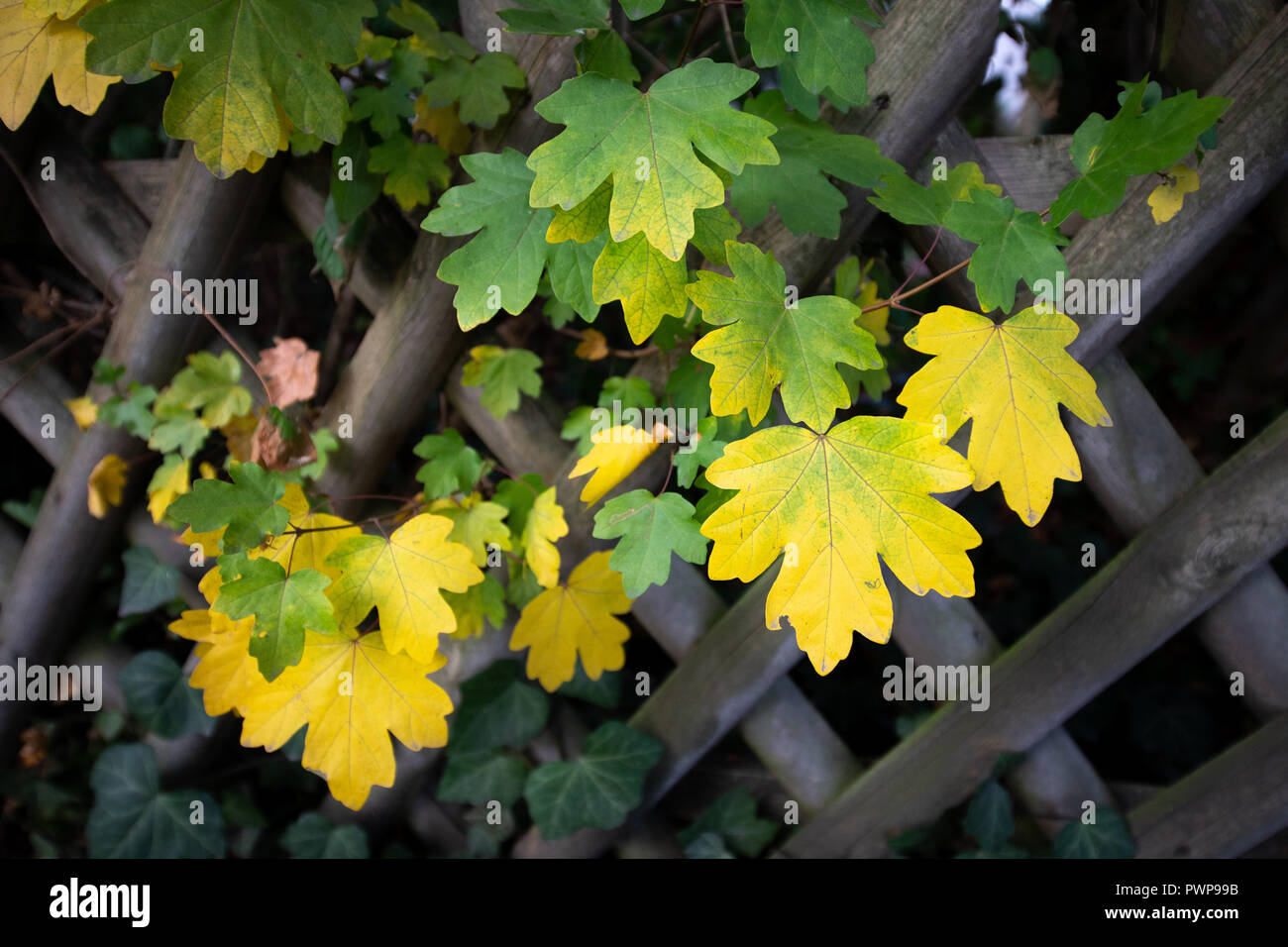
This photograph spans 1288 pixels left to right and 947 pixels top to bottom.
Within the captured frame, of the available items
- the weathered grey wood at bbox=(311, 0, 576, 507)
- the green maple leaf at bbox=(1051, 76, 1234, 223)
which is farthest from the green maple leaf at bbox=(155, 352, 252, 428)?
the green maple leaf at bbox=(1051, 76, 1234, 223)

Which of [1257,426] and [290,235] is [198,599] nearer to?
[290,235]

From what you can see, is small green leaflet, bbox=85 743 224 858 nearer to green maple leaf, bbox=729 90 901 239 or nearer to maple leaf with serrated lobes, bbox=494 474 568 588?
maple leaf with serrated lobes, bbox=494 474 568 588

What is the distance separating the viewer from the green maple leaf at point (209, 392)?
114 cm

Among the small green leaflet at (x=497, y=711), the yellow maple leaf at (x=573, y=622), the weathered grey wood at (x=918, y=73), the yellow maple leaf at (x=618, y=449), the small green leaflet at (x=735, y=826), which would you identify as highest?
the weathered grey wood at (x=918, y=73)

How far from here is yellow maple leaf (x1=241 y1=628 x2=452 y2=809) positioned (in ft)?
2.98

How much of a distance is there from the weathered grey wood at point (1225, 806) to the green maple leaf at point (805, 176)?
3.27ft

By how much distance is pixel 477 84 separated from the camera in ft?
2.98

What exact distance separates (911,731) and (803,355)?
0.83 meters

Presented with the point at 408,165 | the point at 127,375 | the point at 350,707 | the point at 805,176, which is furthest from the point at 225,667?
the point at 805,176

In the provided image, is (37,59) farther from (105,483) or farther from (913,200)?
(913,200)

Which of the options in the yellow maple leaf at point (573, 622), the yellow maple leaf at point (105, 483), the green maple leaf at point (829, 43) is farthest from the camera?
the yellow maple leaf at point (105, 483)

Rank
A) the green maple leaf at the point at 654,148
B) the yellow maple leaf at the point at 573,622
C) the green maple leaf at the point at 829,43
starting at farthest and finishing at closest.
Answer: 1. the yellow maple leaf at the point at 573,622
2. the green maple leaf at the point at 829,43
3. the green maple leaf at the point at 654,148

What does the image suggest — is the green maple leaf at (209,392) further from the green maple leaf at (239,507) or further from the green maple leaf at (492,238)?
the green maple leaf at (492,238)

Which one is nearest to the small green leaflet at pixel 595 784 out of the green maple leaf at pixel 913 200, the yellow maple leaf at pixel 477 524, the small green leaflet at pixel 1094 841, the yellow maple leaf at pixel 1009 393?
the yellow maple leaf at pixel 477 524
